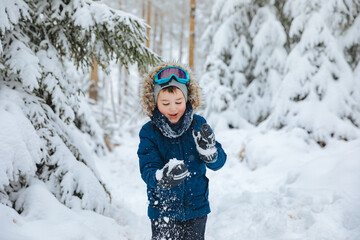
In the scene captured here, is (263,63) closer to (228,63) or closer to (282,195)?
(228,63)

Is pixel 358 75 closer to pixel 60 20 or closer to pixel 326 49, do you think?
pixel 326 49

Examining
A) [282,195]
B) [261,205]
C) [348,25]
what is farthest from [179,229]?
[348,25]

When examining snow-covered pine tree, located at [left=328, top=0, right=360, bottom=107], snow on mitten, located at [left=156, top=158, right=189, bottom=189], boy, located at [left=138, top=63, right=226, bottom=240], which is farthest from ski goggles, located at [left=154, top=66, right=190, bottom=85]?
snow-covered pine tree, located at [left=328, top=0, right=360, bottom=107]

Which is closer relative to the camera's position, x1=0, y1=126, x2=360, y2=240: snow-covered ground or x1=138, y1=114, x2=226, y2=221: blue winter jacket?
x1=138, y1=114, x2=226, y2=221: blue winter jacket

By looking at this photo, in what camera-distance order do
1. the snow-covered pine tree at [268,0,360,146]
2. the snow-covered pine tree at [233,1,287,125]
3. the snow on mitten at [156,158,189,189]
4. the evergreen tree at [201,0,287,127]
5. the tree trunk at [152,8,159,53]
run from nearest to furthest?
the snow on mitten at [156,158,189,189] → the snow-covered pine tree at [268,0,360,146] → the snow-covered pine tree at [233,1,287,125] → the evergreen tree at [201,0,287,127] → the tree trunk at [152,8,159,53]

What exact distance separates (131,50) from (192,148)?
194 centimetres

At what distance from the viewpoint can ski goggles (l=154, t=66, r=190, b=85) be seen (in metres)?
2.46

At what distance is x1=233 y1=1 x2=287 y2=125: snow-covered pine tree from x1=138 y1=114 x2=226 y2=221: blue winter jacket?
757 cm

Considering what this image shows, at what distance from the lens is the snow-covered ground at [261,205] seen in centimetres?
271

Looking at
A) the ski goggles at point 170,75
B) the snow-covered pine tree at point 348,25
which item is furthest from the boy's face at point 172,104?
the snow-covered pine tree at point 348,25

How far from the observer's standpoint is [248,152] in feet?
24.9

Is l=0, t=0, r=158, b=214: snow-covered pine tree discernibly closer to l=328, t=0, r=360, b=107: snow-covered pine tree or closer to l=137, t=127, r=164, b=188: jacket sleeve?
l=137, t=127, r=164, b=188: jacket sleeve

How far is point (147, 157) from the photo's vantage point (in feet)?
7.86

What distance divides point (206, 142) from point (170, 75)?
713mm
